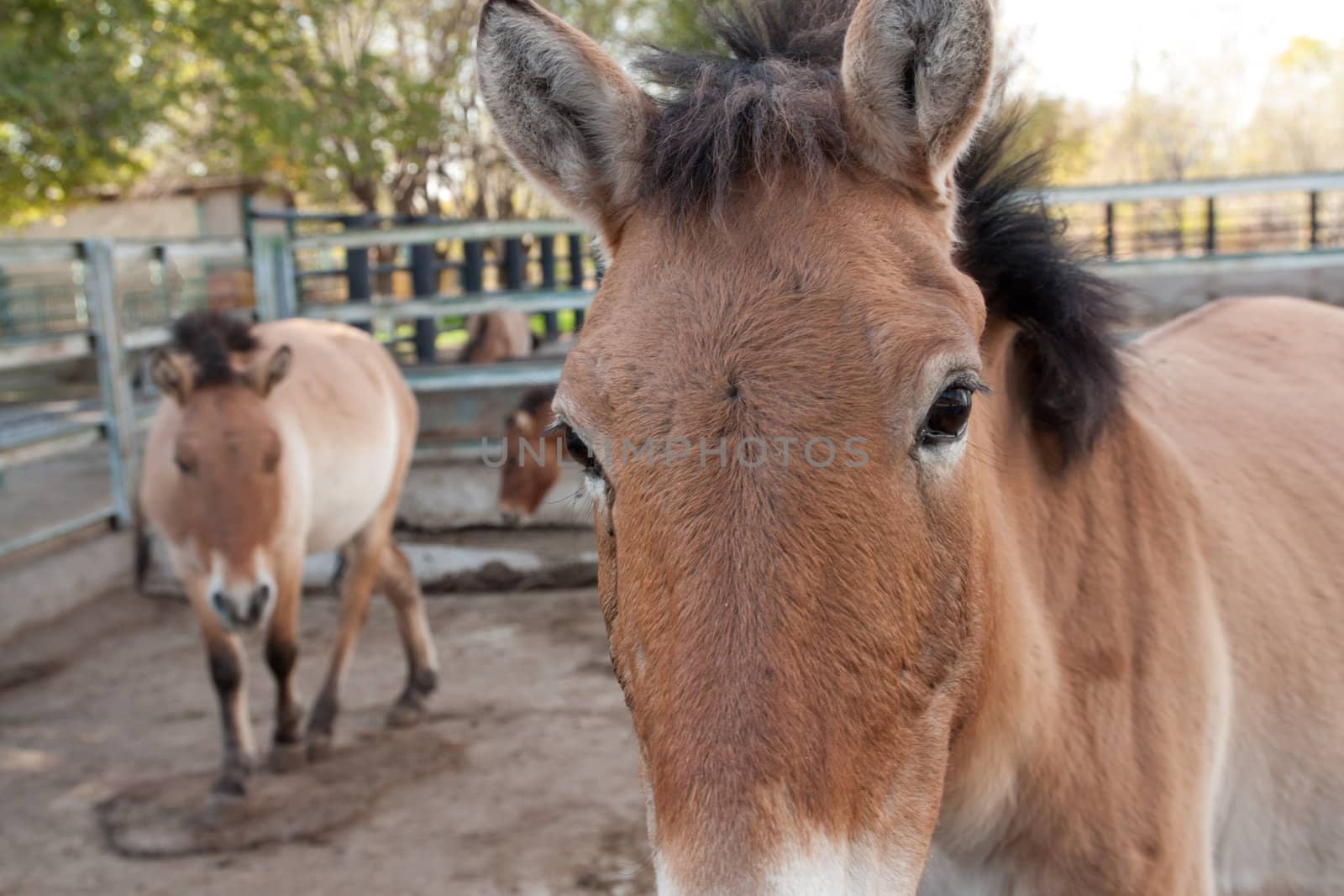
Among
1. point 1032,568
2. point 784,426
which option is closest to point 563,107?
point 784,426

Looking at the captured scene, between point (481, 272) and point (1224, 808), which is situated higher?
point (481, 272)

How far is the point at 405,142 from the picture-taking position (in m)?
12.6

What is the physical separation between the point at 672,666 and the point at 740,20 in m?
1.38

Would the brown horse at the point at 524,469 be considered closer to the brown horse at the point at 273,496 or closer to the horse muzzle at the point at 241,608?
the brown horse at the point at 273,496

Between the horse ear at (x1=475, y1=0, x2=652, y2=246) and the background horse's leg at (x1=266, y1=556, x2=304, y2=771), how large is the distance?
135 inches

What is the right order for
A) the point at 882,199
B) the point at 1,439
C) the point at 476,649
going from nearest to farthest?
the point at 882,199, the point at 476,649, the point at 1,439

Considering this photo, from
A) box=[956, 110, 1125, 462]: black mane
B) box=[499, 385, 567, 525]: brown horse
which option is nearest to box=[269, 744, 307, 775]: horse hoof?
box=[499, 385, 567, 525]: brown horse

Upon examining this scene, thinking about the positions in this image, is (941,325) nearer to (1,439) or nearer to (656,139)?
Answer: (656,139)

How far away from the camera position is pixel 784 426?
1344mm

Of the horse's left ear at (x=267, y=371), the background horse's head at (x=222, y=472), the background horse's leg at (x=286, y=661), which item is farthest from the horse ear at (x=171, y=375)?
the background horse's leg at (x=286, y=661)

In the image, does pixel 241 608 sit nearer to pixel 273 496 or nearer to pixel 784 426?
pixel 273 496

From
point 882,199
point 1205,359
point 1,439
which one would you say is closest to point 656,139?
point 882,199

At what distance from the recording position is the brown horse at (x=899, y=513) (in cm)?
130

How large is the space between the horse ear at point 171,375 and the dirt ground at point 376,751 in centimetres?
174
